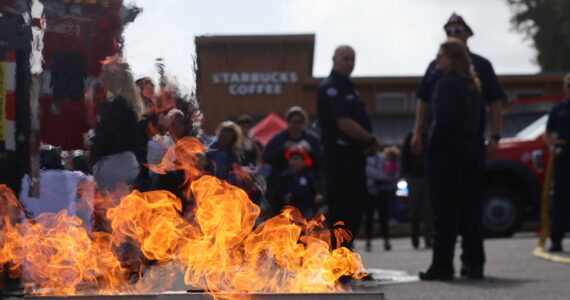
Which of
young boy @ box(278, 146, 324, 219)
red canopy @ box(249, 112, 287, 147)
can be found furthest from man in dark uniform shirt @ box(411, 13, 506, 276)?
red canopy @ box(249, 112, 287, 147)

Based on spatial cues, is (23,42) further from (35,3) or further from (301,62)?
(301,62)

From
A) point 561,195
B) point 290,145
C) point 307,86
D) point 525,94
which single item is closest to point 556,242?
point 561,195

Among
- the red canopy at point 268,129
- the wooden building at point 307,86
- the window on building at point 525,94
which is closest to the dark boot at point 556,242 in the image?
Result: the red canopy at point 268,129

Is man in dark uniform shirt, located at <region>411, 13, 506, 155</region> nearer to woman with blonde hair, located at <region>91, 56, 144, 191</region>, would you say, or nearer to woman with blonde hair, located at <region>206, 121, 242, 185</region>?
woman with blonde hair, located at <region>206, 121, 242, 185</region>

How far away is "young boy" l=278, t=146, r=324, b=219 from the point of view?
10562 mm

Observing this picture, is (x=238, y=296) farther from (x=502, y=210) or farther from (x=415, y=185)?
(x=502, y=210)

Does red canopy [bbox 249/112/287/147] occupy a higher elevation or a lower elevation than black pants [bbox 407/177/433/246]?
higher

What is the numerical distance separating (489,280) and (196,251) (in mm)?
4611

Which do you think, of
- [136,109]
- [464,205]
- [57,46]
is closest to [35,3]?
[57,46]

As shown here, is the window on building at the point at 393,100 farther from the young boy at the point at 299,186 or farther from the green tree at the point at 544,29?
the young boy at the point at 299,186

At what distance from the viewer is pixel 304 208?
Result: 1062cm

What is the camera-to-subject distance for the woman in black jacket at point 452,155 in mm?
8211

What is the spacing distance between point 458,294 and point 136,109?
2.62m

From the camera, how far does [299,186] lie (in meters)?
10.6
